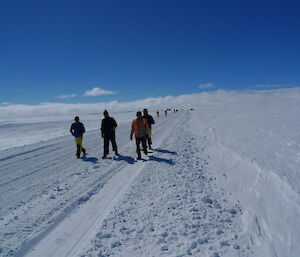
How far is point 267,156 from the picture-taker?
8.20 m

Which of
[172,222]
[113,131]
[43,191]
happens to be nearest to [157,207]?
[172,222]

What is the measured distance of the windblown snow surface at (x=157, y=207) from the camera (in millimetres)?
3836

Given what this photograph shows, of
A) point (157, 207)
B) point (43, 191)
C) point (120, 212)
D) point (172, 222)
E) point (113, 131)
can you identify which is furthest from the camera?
point (113, 131)

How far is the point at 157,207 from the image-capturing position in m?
5.12

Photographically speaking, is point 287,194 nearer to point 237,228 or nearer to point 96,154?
point 237,228

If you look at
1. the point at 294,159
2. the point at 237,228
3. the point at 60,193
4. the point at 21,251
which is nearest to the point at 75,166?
the point at 60,193

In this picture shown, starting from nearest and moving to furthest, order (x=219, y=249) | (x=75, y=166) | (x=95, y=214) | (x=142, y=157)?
(x=219, y=249) < (x=95, y=214) < (x=75, y=166) < (x=142, y=157)

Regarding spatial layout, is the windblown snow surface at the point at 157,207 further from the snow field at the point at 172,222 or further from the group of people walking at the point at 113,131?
the group of people walking at the point at 113,131

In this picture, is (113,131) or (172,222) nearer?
(172,222)

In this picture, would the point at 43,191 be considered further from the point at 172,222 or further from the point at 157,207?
the point at 172,222

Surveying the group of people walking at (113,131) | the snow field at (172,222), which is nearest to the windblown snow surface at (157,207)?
the snow field at (172,222)

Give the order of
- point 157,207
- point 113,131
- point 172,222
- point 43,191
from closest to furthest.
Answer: point 172,222
point 157,207
point 43,191
point 113,131

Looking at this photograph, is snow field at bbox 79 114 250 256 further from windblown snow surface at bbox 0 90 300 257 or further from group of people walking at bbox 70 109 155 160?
group of people walking at bbox 70 109 155 160

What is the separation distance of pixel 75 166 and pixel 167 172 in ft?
11.1
